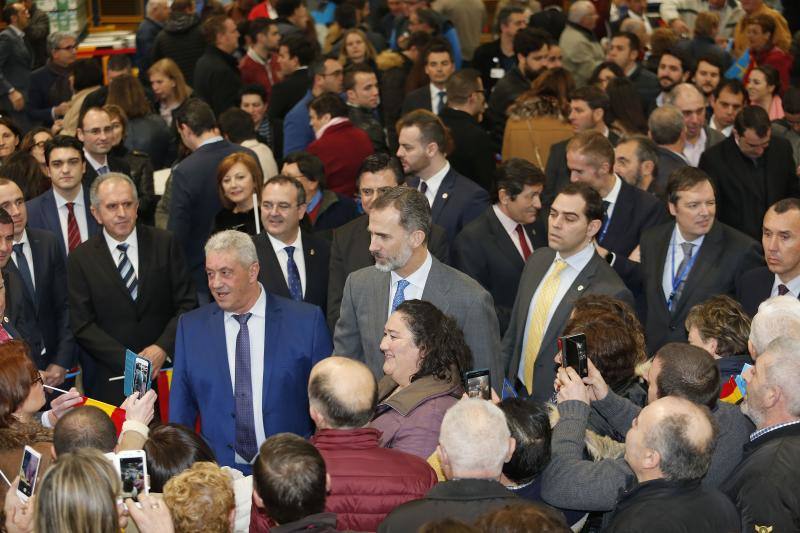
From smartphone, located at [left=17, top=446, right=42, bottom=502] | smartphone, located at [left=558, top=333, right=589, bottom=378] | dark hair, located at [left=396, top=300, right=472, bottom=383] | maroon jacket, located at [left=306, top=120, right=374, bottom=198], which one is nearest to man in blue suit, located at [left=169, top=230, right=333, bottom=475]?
dark hair, located at [left=396, top=300, right=472, bottom=383]

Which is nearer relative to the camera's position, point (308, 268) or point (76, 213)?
point (308, 268)

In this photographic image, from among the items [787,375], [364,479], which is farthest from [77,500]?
[787,375]

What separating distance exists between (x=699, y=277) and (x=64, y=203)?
4110 millimetres

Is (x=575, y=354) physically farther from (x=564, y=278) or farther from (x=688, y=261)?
(x=688, y=261)

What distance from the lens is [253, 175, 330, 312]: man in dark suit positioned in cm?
700

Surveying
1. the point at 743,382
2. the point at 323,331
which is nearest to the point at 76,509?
the point at 323,331

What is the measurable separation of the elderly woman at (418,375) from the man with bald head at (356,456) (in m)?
0.30

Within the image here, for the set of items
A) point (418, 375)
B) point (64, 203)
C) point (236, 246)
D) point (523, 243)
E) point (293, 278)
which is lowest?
point (293, 278)

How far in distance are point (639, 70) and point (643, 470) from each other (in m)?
8.54

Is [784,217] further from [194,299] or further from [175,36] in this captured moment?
[175,36]

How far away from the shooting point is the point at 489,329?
5879 mm

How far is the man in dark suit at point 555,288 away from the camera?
6219 mm

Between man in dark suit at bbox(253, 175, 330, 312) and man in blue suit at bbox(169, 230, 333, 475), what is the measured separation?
1160mm

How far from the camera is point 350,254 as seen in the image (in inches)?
274
